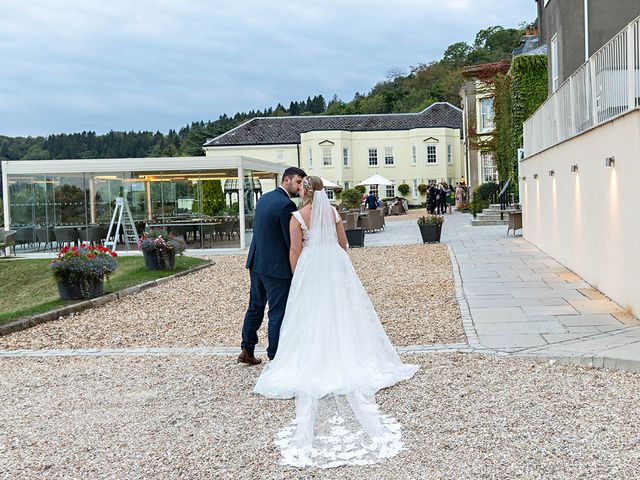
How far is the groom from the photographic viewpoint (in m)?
6.38

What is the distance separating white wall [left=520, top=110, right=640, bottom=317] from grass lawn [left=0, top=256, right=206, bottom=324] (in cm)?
779

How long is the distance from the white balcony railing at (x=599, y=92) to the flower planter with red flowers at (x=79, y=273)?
782 cm

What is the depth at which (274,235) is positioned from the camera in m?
6.45

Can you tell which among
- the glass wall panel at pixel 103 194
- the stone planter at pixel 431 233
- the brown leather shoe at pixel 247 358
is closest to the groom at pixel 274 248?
the brown leather shoe at pixel 247 358

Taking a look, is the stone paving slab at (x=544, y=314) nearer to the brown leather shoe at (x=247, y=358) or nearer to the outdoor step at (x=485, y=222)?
the brown leather shoe at (x=247, y=358)

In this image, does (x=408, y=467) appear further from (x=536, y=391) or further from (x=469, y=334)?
(x=469, y=334)

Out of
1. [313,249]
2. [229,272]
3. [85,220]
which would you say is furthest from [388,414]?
[85,220]

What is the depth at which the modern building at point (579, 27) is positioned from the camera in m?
17.4

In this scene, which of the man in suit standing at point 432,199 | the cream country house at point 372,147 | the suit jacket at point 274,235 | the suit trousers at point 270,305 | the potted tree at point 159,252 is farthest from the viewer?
the cream country house at point 372,147

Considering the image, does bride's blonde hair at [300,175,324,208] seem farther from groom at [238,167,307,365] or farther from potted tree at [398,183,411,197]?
potted tree at [398,183,411,197]

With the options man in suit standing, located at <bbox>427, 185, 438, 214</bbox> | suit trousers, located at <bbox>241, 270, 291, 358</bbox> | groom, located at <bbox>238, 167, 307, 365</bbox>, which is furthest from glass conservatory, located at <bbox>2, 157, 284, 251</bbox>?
man in suit standing, located at <bbox>427, 185, 438, 214</bbox>

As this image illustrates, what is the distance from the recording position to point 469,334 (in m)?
7.91

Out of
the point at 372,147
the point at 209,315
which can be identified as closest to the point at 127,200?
the point at 209,315

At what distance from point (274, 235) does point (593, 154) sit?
20.5 ft
